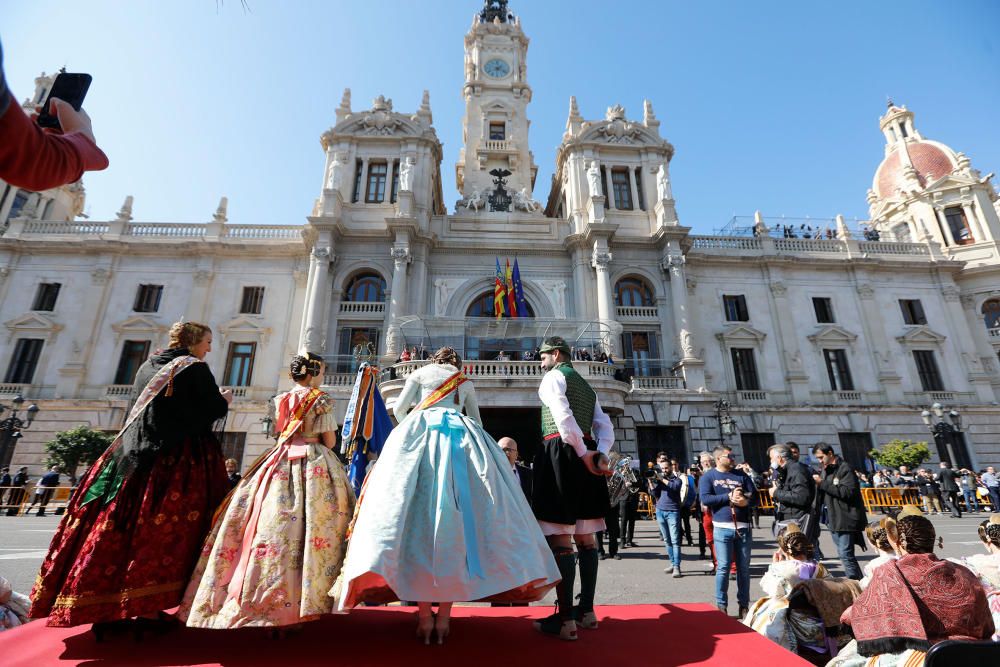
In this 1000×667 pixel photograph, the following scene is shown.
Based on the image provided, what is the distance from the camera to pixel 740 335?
72.5ft

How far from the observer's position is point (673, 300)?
21.0 metres

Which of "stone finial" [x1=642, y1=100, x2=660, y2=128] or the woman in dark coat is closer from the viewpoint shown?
the woman in dark coat

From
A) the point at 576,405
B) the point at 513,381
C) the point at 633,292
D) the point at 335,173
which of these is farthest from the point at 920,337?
the point at 335,173

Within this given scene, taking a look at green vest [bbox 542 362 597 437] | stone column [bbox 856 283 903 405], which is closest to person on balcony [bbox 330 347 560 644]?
green vest [bbox 542 362 597 437]

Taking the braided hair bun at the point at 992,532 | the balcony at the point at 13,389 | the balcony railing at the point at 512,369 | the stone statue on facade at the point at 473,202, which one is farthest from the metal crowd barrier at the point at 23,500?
the braided hair bun at the point at 992,532

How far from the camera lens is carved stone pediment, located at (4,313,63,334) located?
20688mm

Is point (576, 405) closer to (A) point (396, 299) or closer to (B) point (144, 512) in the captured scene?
(B) point (144, 512)

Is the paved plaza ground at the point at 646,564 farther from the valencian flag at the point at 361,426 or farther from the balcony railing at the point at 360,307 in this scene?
the balcony railing at the point at 360,307

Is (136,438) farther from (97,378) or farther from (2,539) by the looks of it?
(97,378)

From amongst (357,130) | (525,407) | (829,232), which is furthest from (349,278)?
(829,232)

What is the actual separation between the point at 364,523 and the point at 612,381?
15.1 metres

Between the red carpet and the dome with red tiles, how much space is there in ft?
123

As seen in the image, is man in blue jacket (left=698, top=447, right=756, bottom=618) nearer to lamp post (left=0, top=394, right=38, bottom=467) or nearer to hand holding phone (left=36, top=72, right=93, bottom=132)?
hand holding phone (left=36, top=72, right=93, bottom=132)

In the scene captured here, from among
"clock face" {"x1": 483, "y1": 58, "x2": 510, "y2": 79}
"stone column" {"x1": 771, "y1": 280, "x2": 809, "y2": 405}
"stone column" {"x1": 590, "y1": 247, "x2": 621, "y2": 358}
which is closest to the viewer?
"stone column" {"x1": 590, "y1": 247, "x2": 621, "y2": 358}
